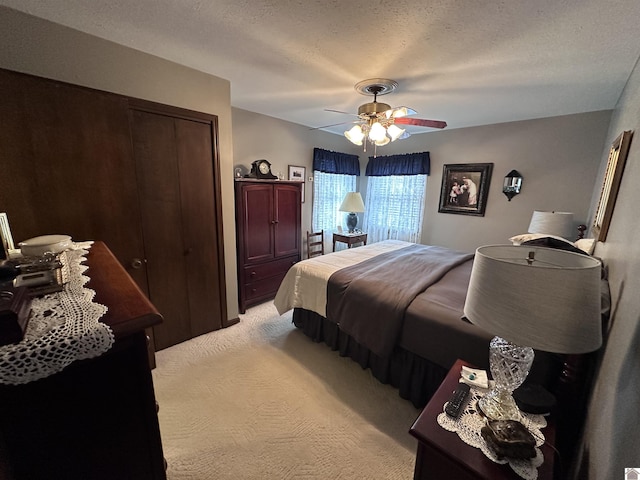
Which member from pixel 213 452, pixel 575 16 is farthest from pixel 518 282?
pixel 213 452

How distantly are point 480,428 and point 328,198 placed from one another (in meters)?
3.97

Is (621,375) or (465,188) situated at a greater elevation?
(465,188)

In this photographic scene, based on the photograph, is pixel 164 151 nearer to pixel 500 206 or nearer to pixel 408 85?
pixel 408 85

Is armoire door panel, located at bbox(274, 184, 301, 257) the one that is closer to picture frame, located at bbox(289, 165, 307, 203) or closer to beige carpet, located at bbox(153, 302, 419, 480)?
picture frame, located at bbox(289, 165, 307, 203)

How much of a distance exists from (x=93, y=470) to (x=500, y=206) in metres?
4.42

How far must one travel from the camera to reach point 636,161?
1239mm

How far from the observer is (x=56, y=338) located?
0.59 m

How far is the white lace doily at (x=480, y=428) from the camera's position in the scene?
2.75 ft

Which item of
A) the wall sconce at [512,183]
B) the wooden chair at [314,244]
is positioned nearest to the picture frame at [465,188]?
the wall sconce at [512,183]

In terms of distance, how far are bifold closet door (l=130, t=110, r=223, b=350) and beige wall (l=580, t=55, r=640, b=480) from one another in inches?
105

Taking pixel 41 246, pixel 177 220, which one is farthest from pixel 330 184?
pixel 41 246

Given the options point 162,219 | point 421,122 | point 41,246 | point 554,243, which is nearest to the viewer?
point 41,246

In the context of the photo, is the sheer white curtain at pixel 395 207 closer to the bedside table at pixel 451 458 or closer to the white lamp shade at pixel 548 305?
the bedside table at pixel 451 458

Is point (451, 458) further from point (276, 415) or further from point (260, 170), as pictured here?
point (260, 170)
